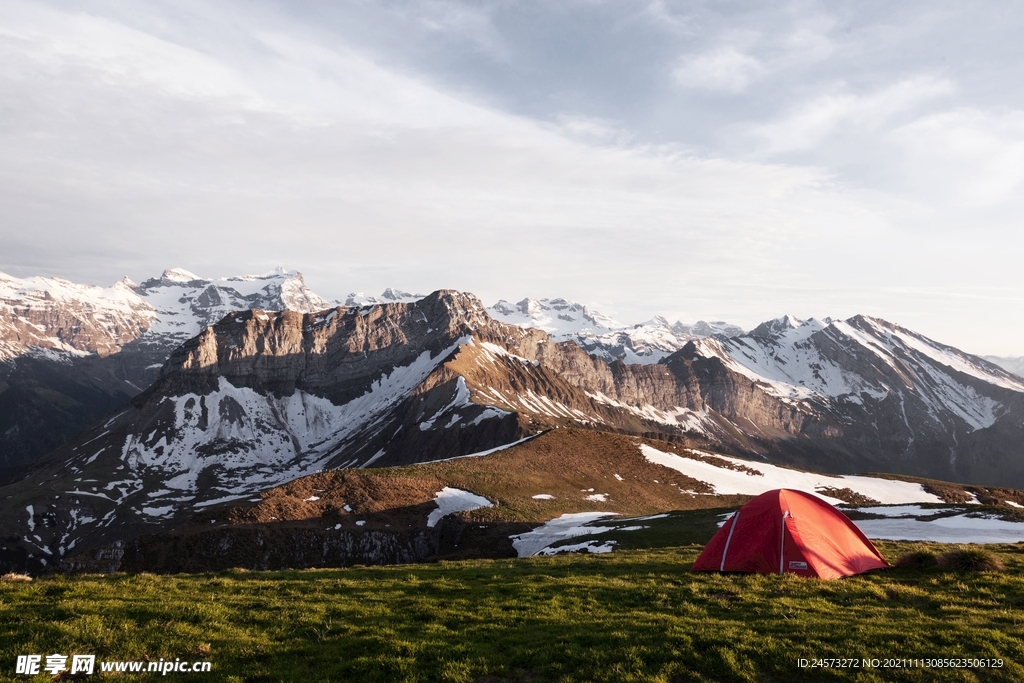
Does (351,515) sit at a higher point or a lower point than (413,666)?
lower

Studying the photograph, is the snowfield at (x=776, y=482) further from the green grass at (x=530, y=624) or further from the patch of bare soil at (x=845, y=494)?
the green grass at (x=530, y=624)

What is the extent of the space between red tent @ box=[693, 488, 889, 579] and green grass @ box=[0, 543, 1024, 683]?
3.70 ft

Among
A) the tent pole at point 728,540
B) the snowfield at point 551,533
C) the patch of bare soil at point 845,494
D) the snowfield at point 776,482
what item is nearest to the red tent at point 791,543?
the tent pole at point 728,540

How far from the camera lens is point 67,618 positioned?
16344 mm

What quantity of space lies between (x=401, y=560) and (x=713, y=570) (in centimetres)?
4792

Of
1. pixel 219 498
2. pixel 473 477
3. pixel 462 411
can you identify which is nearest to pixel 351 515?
pixel 473 477

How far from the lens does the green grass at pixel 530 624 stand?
14.6m

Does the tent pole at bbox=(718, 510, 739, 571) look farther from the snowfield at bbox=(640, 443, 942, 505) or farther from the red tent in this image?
the snowfield at bbox=(640, 443, 942, 505)

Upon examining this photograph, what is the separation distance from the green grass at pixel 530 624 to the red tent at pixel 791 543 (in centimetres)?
113

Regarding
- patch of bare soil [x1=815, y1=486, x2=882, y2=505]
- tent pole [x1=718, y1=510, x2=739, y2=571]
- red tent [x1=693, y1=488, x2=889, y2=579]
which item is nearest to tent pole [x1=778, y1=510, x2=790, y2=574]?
red tent [x1=693, y1=488, x2=889, y2=579]

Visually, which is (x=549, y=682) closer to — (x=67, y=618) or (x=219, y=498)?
(x=67, y=618)

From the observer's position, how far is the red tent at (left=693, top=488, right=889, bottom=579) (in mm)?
24328

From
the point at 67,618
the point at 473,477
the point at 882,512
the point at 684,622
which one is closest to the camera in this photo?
the point at 67,618

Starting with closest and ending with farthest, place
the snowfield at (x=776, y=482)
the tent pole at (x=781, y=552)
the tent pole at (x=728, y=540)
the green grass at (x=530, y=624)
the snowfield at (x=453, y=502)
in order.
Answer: the green grass at (x=530, y=624) → the tent pole at (x=781, y=552) → the tent pole at (x=728, y=540) → the snowfield at (x=453, y=502) → the snowfield at (x=776, y=482)
